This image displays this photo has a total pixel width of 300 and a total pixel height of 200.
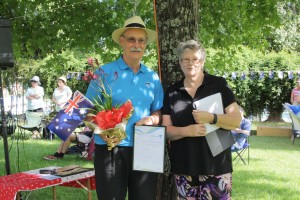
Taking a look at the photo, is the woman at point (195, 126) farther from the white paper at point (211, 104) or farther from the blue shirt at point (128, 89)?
the blue shirt at point (128, 89)

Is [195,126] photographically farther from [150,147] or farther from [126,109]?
[126,109]

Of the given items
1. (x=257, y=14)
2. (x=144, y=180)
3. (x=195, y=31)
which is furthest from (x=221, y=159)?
(x=257, y=14)

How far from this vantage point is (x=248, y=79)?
1605cm

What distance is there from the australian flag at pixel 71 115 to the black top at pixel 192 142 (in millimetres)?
582

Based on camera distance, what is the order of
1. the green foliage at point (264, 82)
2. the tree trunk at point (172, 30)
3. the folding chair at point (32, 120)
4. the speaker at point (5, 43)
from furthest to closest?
the green foliage at point (264, 82)
the folding chair at point (32, 120)
the speaker at point (5, 43)
the tree trunk at point (172, 30)

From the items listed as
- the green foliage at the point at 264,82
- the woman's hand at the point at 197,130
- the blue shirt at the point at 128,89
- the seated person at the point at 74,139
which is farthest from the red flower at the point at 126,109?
the green foliage at the point at 264,82

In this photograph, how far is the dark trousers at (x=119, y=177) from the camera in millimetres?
3012

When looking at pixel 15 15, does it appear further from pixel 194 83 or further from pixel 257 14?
pixel 194 83

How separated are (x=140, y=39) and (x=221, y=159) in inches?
40.4

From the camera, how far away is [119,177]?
3021mm

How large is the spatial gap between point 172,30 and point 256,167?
462 cm

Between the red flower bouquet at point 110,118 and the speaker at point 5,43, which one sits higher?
the speaker at point 5,43

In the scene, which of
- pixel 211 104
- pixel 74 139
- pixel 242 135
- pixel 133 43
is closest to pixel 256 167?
pixel 242 135

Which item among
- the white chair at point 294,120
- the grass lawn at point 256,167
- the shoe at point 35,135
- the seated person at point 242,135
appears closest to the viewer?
the grass lawn at point 256,167
